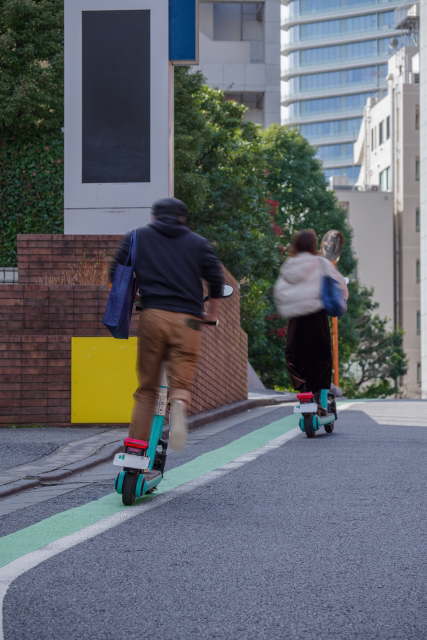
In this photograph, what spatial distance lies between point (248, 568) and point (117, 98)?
1288 centimetres

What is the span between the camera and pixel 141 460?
657cm

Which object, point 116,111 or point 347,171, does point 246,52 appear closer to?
point 116,111

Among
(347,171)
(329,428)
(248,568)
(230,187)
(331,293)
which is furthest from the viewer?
(347,171)

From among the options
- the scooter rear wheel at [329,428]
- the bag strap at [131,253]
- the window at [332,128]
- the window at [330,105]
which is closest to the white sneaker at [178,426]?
the bag strap at [131,253]

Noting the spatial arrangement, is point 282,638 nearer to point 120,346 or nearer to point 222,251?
point 120,346

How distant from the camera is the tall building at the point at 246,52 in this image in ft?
217

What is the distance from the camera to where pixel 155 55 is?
1705 cm

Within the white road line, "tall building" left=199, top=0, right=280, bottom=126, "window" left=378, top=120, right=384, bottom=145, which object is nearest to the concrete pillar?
the white road line

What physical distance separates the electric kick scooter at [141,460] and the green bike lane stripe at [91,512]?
0.10 meters

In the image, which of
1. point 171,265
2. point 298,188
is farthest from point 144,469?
point 298,188

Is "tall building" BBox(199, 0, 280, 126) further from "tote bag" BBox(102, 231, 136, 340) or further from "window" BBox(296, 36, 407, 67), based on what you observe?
"window" BBox(296, 36, 407, 67)

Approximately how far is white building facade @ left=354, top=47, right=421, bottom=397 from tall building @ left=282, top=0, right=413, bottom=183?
63.2m

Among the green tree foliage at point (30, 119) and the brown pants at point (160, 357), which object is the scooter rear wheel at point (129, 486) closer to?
the brown pants at point (160, 357)

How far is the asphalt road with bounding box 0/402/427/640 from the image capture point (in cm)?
408
